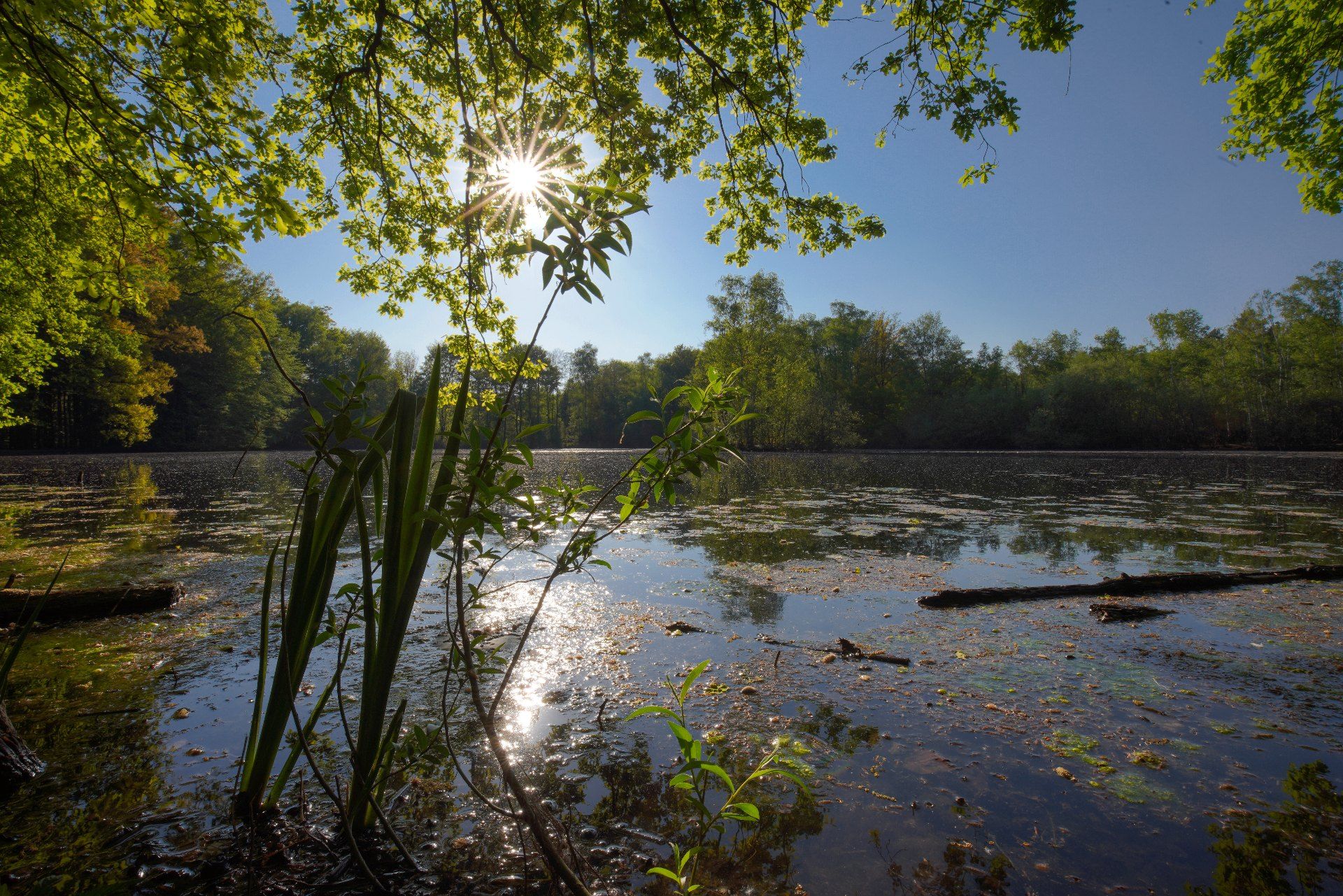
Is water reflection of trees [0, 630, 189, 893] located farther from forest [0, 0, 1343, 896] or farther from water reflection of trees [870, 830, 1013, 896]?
water reflection of trees [870, 830, 1013, 896]

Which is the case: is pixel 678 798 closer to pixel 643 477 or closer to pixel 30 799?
pixel 643 477

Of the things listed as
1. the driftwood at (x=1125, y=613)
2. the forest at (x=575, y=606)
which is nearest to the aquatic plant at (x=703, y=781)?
the forest at (x=575, y=606)

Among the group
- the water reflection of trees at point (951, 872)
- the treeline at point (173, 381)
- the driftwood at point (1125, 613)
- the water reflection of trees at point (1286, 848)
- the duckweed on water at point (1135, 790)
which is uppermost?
the treeline at point (173, 381)

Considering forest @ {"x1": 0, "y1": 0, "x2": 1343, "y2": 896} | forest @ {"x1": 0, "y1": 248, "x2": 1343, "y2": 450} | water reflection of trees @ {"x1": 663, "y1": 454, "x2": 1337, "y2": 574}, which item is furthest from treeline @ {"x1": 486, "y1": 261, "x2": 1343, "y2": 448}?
forest @ {"x1": 0, "y1": 0, "x2": 1343, "y2": 896}

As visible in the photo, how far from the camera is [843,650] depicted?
11.3 feet

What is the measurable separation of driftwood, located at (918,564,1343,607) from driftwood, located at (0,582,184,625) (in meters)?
6.02

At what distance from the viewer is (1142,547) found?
6.69 metres

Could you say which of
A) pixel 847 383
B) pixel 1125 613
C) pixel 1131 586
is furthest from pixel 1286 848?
pixel 847 383

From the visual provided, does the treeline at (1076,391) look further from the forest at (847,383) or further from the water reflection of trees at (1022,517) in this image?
the water reflection of trees at (1022,517)

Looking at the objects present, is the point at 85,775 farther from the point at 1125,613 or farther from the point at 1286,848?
the point at 1125,613

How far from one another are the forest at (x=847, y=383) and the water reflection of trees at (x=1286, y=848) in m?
22.7

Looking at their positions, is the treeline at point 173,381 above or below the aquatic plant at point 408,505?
above

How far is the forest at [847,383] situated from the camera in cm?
3050

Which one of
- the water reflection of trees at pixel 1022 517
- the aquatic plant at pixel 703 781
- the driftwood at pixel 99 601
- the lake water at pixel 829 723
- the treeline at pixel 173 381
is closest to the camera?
the aquatic plant at pixel 703 781
